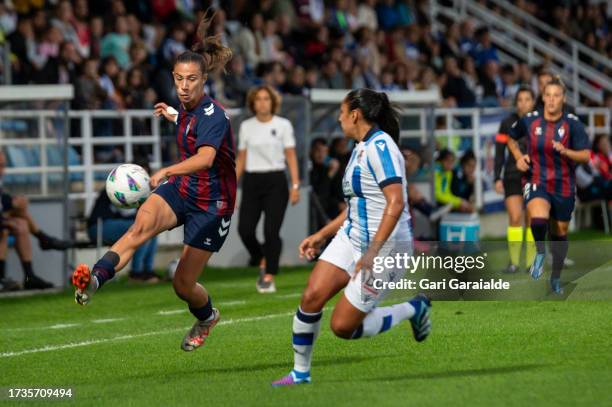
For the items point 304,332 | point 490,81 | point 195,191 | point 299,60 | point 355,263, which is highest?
point 299,60

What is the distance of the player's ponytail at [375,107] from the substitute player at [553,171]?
16.2ft

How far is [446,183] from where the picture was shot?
21328mm

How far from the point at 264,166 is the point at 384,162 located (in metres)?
7.87

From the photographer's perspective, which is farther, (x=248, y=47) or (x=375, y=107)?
(x=248, y=47)

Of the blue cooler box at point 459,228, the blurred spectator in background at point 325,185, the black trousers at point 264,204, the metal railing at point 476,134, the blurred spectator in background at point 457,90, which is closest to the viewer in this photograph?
the black trousers at point 264,204

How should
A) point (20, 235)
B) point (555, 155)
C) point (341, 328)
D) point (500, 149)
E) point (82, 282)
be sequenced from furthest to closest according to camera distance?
1. point (500, 149)
2. point (20, 235)
3. point (555, 155)
4. point (82, 282)
5. point (341, 328)

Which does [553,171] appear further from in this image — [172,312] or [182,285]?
[182,285]

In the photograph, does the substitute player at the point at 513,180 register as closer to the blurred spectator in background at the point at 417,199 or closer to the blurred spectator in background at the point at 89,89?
the blurred spectator in background at the point at 417,199

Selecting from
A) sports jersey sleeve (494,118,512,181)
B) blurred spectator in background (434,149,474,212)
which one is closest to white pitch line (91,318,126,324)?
sports jersey sleeve (494,118,512,181)

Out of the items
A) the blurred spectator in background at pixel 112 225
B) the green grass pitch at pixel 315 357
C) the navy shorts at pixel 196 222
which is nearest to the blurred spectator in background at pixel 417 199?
the blurred spectator in background at pixel 112 225

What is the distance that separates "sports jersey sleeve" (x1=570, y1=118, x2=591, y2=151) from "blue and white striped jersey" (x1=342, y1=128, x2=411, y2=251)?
5.23 meters

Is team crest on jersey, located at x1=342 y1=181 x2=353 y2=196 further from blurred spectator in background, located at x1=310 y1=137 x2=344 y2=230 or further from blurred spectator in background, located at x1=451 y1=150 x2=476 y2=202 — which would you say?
blurred spectator in background, located at x1=451 y1=150 x2=476 y2=202

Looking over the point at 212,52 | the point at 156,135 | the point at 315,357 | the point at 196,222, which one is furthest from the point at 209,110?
the point at 156,135

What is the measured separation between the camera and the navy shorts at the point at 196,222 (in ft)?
35.3
